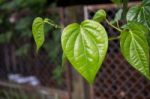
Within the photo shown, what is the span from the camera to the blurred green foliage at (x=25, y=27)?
12.7 feet

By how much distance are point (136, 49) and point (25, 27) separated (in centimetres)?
317

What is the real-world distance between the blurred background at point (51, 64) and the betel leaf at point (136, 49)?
202 cm

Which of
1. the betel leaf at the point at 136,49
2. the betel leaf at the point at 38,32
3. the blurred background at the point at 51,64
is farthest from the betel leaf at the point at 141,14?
the blurred background at the point at 51,64

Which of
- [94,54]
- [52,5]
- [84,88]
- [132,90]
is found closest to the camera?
[94,54]

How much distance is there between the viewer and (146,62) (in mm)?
996

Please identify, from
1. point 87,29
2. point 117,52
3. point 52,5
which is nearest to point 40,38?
point 87,29

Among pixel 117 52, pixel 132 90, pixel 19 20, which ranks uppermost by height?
pixel 19 20

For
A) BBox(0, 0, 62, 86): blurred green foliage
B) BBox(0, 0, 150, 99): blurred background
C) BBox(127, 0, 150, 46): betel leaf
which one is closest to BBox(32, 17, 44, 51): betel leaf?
BBox(127, 0, 150, 46): betel leaf

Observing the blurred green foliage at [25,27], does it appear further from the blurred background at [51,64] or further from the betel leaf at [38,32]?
the betel leaf at [38,32]

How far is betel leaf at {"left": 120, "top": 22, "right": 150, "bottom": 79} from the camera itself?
0.99 m

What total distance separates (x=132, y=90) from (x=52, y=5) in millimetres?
1276

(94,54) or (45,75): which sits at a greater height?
(94,54)

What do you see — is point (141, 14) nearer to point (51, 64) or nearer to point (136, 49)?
point (136, 49)

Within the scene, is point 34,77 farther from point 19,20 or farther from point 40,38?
point 40,38
